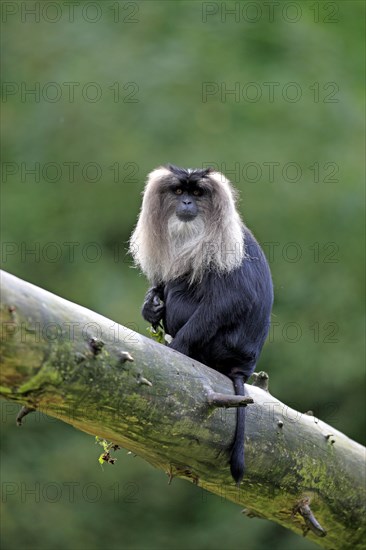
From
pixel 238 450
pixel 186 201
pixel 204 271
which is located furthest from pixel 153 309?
pixel 238 450

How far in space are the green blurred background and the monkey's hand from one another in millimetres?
3796

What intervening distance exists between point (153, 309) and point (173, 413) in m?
1.47

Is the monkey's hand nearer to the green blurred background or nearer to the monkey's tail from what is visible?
the monkey's tail

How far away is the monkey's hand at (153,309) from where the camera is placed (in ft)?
20.4

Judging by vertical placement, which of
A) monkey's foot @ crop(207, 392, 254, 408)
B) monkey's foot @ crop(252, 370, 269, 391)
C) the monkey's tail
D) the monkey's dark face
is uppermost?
the monkey's dark face

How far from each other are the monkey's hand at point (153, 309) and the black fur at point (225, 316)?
118 millimetres

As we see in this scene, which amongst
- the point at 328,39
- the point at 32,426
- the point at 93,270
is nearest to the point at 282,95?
the point at 328,39

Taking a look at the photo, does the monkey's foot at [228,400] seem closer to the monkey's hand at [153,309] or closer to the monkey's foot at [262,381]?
the monkey's foot at [262,381]

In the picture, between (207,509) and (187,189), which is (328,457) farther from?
(207,509)

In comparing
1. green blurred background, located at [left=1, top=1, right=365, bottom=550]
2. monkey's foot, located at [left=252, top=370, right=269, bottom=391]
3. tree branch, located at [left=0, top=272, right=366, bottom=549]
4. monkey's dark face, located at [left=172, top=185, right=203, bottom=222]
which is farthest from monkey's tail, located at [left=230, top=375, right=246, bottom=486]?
green blurred background, located at [left=1, top=1, right=365, bottom=550]

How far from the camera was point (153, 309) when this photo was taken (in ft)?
20.4

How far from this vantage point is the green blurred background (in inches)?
416

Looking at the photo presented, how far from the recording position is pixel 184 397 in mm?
4883

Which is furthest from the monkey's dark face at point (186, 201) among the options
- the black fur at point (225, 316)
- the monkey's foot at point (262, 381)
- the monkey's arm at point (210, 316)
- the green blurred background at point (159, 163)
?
the green blurred background at point (159, 163)
